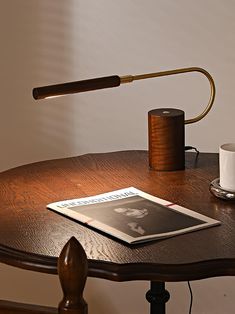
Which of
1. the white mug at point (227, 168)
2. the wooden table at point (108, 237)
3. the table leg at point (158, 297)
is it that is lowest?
the table leg at point (158, 297)

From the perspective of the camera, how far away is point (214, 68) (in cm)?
240

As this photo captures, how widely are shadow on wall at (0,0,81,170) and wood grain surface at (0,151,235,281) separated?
46cm

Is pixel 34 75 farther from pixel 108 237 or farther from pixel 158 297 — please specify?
pixel 108 237

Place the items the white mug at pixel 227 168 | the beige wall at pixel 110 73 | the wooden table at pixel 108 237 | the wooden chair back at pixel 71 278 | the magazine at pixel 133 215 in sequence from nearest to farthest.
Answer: the wooden chair back at pixel 71 278 < the wooden table at pixel 108 237 < the magazine at pixel 133 215 < the white mug at pixel 227 168 < the beige wall at pixel 110 73

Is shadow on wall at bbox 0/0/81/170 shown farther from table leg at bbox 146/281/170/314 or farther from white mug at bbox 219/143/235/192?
white mug at bbox 219/143/235/192

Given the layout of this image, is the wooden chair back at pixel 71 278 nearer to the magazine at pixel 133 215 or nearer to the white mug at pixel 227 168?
the magazine at pixel 133 215

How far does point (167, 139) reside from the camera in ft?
6.20

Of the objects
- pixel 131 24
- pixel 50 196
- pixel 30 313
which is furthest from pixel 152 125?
pixel 30 313

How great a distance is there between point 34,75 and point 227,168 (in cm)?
97

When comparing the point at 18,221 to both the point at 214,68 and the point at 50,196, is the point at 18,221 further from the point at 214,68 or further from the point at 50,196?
the point at 214,68

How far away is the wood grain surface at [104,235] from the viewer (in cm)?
135

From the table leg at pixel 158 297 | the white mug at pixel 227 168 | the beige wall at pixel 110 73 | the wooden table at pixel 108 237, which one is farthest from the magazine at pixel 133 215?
the beige wall at pixel 110 73

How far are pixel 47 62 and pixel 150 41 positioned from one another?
0.32 meters

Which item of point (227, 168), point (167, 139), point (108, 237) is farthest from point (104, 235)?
point (167, 139)
